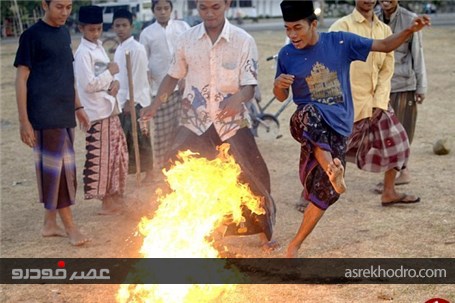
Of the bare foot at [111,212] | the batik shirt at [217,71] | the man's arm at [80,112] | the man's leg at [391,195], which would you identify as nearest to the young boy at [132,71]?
the bare foot at [111,212]

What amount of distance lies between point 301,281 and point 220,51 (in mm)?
1861

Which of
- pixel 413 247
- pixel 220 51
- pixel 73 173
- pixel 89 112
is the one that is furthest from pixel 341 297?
pixel 89 112

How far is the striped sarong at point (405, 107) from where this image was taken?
703cm

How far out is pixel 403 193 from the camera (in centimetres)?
658

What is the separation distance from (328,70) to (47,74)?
2.38 metres

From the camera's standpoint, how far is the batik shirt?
17.3 ft

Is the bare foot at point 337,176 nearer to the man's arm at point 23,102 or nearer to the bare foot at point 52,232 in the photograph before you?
the man's arm at point 23,102

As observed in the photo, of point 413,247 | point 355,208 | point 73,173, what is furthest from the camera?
point 355,208

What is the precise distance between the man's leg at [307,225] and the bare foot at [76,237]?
1817 mm

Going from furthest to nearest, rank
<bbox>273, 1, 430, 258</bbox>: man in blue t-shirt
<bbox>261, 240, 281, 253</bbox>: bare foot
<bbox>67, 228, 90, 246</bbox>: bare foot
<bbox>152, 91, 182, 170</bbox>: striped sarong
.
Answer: <bbox>152, 91, 182, 170</bbox>: striped sarong → <bbox>67, 228, 90, 246</bbox>: bare foot → <bbox>261, 240, 281, 253</bbox>: bare foot → <bbox>273, 1, 430, 258</bbox>: man in blue t-shirt

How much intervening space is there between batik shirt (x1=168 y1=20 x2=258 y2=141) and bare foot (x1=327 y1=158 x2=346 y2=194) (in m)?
0.94

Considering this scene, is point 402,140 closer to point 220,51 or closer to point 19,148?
point 220,51

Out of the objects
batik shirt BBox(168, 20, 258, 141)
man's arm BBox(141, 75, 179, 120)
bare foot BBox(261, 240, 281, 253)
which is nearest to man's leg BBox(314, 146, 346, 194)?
batik shirt BBox(168, 20, 258, 141)

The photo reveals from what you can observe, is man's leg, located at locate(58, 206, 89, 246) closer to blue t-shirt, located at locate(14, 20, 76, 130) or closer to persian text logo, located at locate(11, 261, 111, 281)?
persian text logo, located at locate(11, 261, 111, 281)
